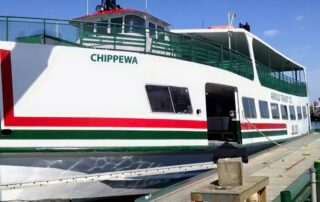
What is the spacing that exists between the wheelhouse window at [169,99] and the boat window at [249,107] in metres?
3.12

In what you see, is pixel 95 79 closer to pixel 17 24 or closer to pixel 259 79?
pixel 17 24

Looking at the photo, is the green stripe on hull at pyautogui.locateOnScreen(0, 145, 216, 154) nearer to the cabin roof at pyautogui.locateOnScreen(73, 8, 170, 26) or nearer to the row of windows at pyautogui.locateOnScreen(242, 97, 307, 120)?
the row of windows at pyautogui.locateOnScreen(242, 97, 307, 120)

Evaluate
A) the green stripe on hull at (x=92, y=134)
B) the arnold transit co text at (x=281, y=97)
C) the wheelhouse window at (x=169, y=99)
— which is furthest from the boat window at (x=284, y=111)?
the green stripe on hull at (x=92, y=134)

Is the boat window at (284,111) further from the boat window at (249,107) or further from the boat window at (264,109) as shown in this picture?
the boat window at (249,107)

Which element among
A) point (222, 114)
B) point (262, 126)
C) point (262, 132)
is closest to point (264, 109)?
point (262, 126)

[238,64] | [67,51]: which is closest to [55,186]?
[67,51]

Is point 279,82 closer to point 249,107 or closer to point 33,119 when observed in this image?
point 249,107

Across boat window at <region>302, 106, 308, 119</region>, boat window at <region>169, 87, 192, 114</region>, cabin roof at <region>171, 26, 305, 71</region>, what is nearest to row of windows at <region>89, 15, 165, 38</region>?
boat window at <region>169, 87, 192, 114</region>

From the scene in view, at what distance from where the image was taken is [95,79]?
8.45 metres

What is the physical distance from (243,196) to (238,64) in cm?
857

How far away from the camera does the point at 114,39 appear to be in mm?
9031

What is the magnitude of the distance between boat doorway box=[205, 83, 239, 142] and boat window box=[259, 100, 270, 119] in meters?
0.94

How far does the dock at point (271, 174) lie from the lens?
735 centimetres

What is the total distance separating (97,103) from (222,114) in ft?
21.5
